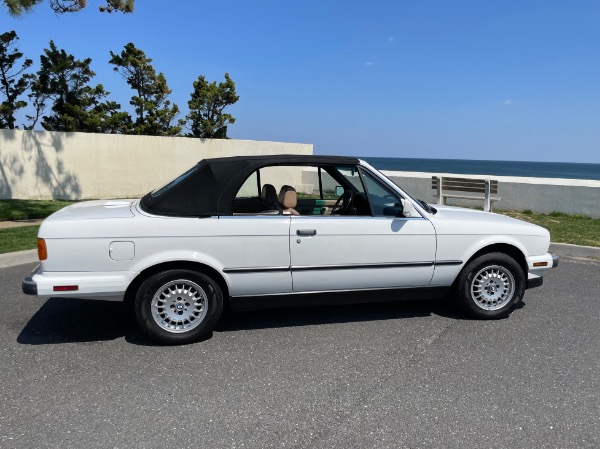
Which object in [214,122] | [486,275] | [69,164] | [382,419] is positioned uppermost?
[214,122]

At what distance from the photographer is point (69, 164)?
1336cm

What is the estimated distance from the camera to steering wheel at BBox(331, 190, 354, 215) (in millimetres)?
4578

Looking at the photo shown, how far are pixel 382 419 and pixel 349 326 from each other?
1.53 metres

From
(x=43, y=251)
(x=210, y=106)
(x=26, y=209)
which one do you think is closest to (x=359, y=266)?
(x=43, y=251)

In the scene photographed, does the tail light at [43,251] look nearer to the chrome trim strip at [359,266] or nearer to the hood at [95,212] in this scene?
the hood at [95,212]

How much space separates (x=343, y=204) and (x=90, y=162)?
1140 cm

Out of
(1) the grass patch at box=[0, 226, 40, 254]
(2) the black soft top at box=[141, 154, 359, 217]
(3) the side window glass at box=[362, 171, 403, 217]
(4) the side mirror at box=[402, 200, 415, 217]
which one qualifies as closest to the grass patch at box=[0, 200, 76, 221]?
(1) the grass patch at box=[0, 226, 40, 254]

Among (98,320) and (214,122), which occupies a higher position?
(214,122)

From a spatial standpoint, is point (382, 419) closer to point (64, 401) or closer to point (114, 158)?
point (64, 401)

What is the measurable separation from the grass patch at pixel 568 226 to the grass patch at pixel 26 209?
34.9 ft

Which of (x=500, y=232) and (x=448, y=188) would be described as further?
(x=448, y=188)

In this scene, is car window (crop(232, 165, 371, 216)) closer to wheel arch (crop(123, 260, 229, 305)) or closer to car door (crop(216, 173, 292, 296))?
car door (crop(216, 173, 292, 296))

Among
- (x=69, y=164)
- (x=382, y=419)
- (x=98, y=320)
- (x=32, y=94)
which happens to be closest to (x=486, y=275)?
(x=382, y=419)

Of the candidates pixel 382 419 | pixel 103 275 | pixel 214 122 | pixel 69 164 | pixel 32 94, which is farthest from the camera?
pixel 214 122
